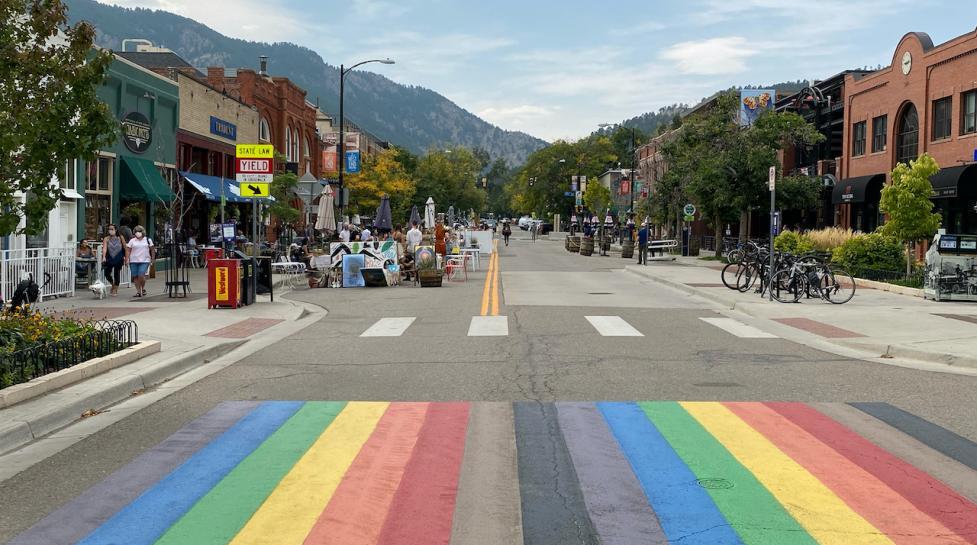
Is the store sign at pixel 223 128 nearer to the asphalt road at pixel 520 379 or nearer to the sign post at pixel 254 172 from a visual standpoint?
the sign post at pixel 254 172

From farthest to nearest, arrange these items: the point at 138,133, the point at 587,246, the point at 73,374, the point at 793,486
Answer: the point at 587,246, the point at 138,133, the point at 73,374, the point at 793,486

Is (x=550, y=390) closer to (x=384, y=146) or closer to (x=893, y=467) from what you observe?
(x=893, y=467)

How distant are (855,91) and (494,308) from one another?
31703 millimetres

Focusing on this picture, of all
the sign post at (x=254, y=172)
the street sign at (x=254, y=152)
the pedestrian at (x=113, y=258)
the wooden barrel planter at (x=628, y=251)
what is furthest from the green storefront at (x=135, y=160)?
the wooden barrel planter at (x=628, y=251)

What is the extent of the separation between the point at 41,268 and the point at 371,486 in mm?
16411

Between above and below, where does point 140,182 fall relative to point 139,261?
above

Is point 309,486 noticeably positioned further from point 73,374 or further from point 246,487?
point 73,374

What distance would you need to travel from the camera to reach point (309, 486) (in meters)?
6.48

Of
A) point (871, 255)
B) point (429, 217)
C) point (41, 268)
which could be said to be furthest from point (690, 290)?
point (429, 217)

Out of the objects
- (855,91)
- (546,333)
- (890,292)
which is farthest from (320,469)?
(855,91)

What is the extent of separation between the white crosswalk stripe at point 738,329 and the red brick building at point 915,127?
19338 mm

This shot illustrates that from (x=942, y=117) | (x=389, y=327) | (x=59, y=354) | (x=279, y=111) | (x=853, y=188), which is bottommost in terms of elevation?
(x=389, y=327)

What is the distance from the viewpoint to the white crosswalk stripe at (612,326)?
15.0 metres

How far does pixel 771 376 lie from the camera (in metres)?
11.2
